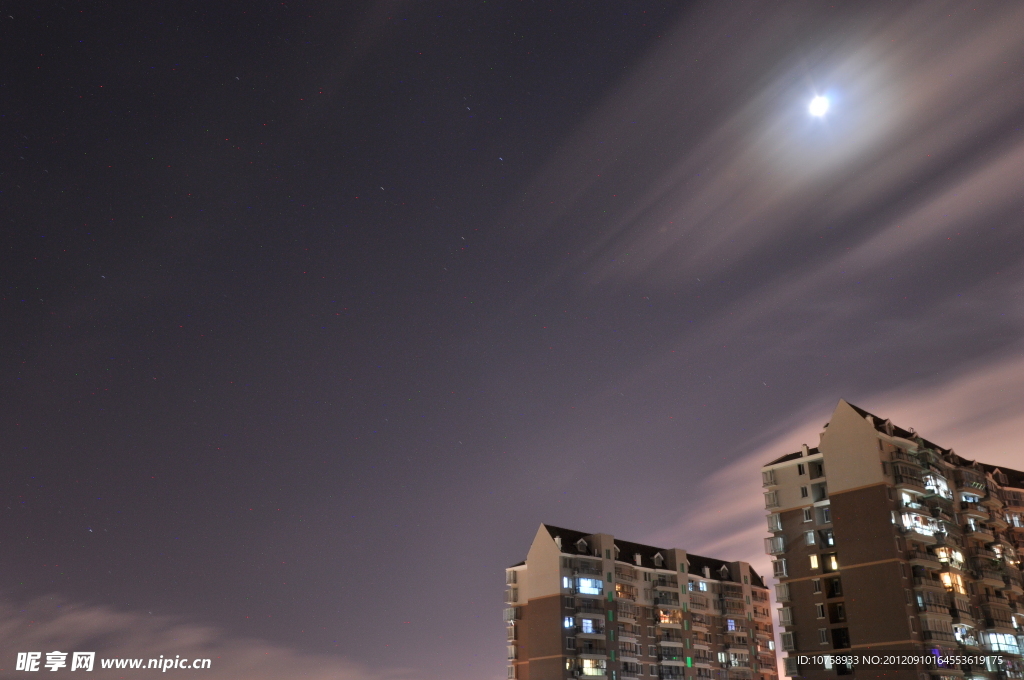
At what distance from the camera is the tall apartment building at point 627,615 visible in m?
122

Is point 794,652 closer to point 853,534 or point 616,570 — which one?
point 853,534

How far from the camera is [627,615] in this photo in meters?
128

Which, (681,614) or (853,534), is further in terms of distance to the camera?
(681,614)

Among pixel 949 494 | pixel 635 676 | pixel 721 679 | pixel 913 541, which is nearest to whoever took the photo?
pixel 913 541

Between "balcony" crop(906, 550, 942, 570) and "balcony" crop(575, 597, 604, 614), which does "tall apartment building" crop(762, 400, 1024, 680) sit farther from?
"balcony" crop(575, 597, 604, 614)

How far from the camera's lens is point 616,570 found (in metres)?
130

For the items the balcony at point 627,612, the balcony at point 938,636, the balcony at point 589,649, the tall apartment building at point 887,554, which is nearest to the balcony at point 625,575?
the balcony at point 627,612

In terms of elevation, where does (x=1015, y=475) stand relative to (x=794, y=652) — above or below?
above

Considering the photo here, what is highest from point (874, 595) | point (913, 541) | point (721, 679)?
point (913, 541)

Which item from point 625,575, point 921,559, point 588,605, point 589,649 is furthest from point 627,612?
point 921,559

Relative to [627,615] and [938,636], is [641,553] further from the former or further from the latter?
[938,636]

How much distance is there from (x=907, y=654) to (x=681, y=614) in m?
56.2

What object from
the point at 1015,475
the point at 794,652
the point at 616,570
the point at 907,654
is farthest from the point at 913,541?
the point at 616,570

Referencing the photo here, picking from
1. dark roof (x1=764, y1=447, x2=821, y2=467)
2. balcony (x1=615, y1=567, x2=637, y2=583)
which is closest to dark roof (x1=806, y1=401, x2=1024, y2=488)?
dark roof (x1=764, y1=447, x2=821, y2=467)
